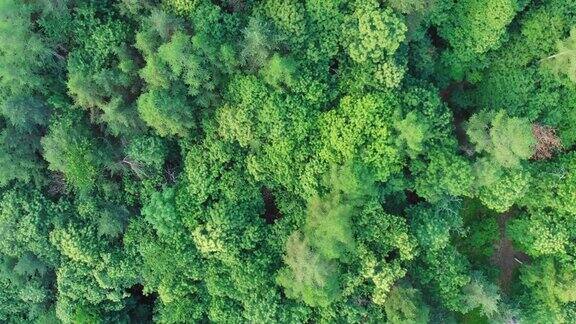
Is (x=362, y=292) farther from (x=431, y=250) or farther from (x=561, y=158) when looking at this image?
(x=561, y=158)

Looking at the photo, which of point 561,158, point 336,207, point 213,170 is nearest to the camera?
point 336,207

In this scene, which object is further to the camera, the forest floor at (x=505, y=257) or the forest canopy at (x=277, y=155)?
the forest floor at (x=505, y=257)

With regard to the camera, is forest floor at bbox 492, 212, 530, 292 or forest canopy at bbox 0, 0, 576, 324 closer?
forest canopy at bbox 0, 0, 576, 324

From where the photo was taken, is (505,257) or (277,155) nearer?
(277,155)

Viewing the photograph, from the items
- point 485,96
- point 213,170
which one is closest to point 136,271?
point 213,170
